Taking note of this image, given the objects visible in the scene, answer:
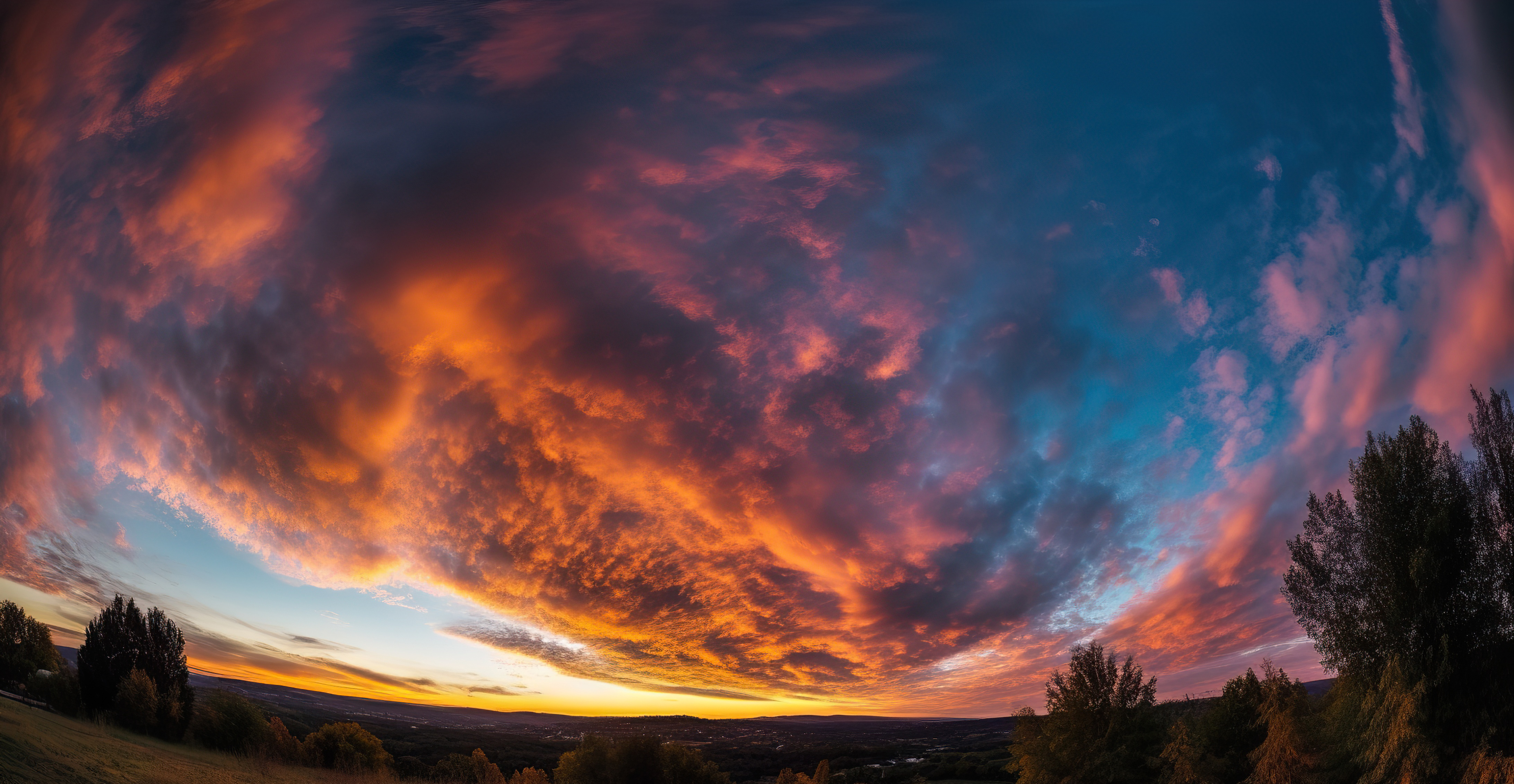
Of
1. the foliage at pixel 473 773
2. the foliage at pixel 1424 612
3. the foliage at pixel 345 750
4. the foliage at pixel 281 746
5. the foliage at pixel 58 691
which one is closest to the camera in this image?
the foliage at pixel 1424 612

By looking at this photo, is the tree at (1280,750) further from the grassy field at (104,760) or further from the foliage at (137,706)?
the foliage at (137,706)

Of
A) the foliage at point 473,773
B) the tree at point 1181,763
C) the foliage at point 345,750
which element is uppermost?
the tree at point 1181,763

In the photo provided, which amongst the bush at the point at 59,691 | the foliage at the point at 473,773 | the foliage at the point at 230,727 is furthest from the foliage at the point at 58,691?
the foliage at the point at 473,773

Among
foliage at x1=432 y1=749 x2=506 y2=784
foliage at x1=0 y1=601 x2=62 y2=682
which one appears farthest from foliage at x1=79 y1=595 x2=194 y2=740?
foliage at x1=432 y1=749 x2=506 y2=784

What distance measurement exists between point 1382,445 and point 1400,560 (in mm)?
5661

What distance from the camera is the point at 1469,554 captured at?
26.6 metres

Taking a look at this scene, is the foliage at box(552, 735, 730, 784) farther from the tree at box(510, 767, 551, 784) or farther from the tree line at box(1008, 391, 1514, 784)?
the tree line at box(1008, 391, 1514, 784)

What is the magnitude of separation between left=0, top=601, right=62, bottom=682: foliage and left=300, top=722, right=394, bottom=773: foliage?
2468 cm

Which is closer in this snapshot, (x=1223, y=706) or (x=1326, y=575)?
(x=1326, y=575)

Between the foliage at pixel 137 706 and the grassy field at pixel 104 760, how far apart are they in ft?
5.68

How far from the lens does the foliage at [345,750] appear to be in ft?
156

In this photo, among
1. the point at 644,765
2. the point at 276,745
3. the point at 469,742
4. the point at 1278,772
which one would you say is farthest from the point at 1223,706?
the point at 469,742

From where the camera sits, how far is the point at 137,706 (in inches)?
1654

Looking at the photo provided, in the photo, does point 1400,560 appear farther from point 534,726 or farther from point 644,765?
point 534,726
